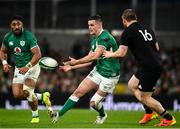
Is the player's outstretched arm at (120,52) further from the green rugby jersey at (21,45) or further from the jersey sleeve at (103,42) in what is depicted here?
the green rugby jersey at (21,45)

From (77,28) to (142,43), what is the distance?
1638 cm

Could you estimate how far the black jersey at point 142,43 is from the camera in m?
15.4

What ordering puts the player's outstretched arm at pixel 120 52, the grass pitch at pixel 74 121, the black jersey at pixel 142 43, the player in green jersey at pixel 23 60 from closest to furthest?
the player's outstretched arm at pixel 120 52 → the black jersey at pixel 142 43 → the grass pitch at pixel 74 121 → the player in green jersey at pixel 23 60

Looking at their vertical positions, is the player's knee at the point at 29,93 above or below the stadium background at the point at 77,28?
above

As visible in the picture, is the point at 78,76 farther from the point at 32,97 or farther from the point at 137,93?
the point at 137,93

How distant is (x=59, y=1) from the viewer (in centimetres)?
3186

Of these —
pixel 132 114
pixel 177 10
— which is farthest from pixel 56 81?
pixel 132 114

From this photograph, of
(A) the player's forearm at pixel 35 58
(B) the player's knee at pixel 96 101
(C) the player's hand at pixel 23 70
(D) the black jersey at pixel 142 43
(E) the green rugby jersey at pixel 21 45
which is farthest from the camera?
(E) the green rugby jersey at pixel 21 45

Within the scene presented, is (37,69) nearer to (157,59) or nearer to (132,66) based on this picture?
(157,59)

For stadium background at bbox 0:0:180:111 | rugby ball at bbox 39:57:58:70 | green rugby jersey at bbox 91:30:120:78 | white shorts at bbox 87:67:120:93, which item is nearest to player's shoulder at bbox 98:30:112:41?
green rugby jersey at bbox 91:30:120:78

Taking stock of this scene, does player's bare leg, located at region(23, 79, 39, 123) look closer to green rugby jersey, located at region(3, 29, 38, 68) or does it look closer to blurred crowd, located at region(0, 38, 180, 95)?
green rugby jersey, located at region(3, 29, 38, 68)

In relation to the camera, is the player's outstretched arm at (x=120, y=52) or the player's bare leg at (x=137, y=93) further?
the player's bare leg at (x=137, y=93)

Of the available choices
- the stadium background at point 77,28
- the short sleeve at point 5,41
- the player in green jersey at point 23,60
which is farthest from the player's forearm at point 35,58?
the stadium background at point 77,28

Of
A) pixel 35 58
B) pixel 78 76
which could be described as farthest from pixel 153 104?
pixel 78 76
